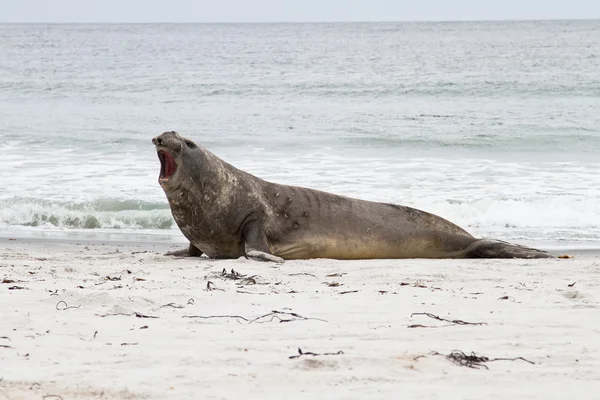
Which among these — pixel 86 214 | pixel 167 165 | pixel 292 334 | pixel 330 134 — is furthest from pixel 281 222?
pixel 330 134

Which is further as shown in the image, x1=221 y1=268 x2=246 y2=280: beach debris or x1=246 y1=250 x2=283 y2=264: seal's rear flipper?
x1=246 y1=250 x2=283 y2=264: seal's rear flipper

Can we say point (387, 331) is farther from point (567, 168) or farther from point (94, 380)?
point (567, 168)

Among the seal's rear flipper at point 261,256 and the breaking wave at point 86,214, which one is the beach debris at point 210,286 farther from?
the breaking wave at point 86,214

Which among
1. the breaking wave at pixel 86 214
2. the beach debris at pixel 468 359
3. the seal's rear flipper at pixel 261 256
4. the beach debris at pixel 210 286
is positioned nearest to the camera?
the beach debris at pixel 468 359

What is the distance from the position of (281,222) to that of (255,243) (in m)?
0.37

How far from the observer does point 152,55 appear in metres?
53.3

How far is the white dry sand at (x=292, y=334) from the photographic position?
11.0 ft

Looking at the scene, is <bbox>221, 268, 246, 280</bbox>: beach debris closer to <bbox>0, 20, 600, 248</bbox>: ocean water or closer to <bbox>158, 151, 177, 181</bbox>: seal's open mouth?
<bbox>158, 151, 177, 181</bbox>: seal's open mouth

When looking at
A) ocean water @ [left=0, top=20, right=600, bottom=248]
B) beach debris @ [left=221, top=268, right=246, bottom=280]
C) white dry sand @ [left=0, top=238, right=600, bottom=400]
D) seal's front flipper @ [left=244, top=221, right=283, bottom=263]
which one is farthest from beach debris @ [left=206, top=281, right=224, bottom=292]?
ocean water @ [left=0, top=20, right=600, bottom=248]

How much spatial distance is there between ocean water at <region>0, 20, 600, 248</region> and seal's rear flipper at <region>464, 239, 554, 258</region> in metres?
1.53

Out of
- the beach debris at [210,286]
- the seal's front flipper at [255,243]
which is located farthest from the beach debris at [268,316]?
the seal's front flipper at [255,243]

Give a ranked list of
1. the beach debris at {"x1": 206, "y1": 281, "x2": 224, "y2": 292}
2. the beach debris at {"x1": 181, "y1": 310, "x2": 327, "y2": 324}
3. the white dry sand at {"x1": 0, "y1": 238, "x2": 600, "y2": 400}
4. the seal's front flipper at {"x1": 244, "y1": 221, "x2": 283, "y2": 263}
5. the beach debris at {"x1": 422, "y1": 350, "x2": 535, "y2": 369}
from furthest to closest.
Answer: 1. the seal's front flipper at {"x1": 244, "y1": 221, "x2": 283, "y2": 263}
2. the beach debris at {"x1": 206, "y1": 281, "x2": 224, "y2": 292}
3. the beach debris at {"x1": 181, "y1": 310, "x2": 327, "y2": 324}
4. the beach debris at {"x1": 422, "y1": 350, "x2": 535, "y2": 369}
5. the white dry sand at {"x1": 0, "y1": 238, "x2": 600, "y2": 400}

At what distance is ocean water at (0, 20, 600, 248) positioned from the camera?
11609 mm

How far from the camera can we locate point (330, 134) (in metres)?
20.9
